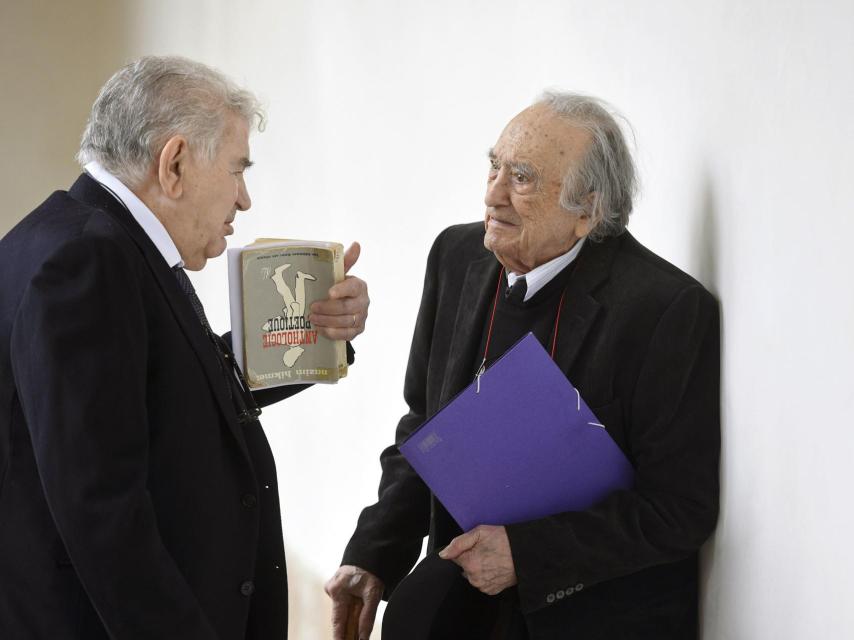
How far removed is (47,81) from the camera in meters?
5.45

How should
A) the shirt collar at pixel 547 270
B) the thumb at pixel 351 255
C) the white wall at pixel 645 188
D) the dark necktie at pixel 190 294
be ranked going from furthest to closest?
the thumb at pixel 351 255 < the shirt collar at pixel 547 270 < the dark necktie at pixel 190 294 < the white wall at pixel 645 188

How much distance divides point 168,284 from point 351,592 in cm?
79

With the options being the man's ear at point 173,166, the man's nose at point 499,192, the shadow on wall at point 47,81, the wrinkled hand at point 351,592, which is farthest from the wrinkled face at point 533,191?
the shadow on wall at point 47,81

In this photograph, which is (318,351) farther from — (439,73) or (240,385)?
(439,73)

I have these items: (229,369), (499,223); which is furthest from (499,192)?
(229,369)

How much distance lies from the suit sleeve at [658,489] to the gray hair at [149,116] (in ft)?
2.60

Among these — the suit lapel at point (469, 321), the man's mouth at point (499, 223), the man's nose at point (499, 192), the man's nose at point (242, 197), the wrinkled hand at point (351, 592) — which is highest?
the man's nose at point (242, 197)

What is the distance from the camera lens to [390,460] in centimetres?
221

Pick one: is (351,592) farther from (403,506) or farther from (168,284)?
(168,284)

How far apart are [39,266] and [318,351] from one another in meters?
0.67

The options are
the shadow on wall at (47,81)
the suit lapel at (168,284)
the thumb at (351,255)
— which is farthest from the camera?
the shadow on wall at (47,81)

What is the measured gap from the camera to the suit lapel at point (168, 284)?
1.59 meters

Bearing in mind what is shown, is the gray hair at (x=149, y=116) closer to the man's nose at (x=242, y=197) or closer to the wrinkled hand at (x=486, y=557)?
the man's nose at (x=242, y=197)

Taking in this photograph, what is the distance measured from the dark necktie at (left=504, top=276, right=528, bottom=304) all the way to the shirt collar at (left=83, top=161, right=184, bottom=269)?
63 centimetres
